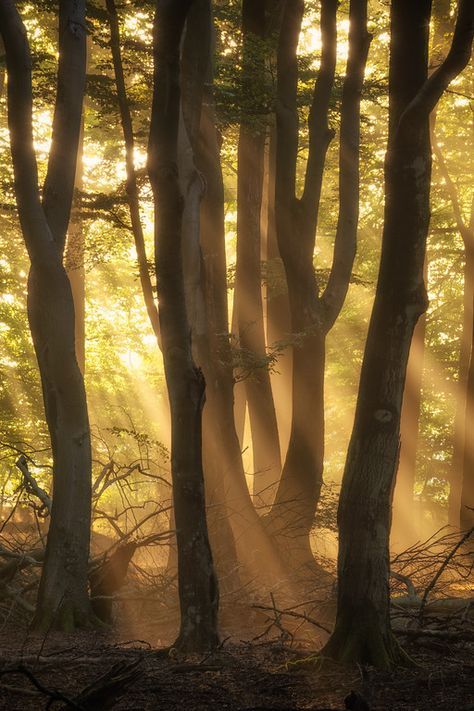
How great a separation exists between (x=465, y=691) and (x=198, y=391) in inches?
127

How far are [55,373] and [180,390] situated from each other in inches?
109

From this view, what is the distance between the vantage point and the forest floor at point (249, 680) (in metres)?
5.91

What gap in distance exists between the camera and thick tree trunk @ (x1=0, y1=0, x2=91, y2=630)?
31.7ft

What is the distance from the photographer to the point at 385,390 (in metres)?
7.02

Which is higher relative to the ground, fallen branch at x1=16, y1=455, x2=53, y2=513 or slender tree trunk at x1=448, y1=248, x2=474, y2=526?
slender tree trunk at x1=448, y1=248, x2=474, y2=526

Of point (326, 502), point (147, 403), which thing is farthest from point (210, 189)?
point (147, 403)

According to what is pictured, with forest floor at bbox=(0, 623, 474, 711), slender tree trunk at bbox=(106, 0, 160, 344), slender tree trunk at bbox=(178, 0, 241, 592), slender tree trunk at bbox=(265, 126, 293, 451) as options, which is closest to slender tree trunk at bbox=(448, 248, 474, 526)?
slender tree trunk at bbox=(265, 126, 293, 451)

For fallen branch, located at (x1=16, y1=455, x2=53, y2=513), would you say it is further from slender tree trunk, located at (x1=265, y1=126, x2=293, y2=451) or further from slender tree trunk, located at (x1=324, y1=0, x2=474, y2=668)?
slender tree trunk, located at (x1=265, y1=126, x2=293, y2=451)

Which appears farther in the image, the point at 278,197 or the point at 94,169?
the point at 94,169

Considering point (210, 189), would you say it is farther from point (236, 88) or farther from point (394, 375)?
point (394, 375)

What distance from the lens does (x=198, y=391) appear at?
7676 mm

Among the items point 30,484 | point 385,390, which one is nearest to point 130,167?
point 30,484

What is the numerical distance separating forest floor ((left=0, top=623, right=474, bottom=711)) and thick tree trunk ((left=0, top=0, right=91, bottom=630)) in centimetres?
190

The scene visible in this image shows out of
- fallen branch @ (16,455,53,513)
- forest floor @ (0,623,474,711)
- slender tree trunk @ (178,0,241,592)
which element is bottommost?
forest floor @ (0,623,474,711)
